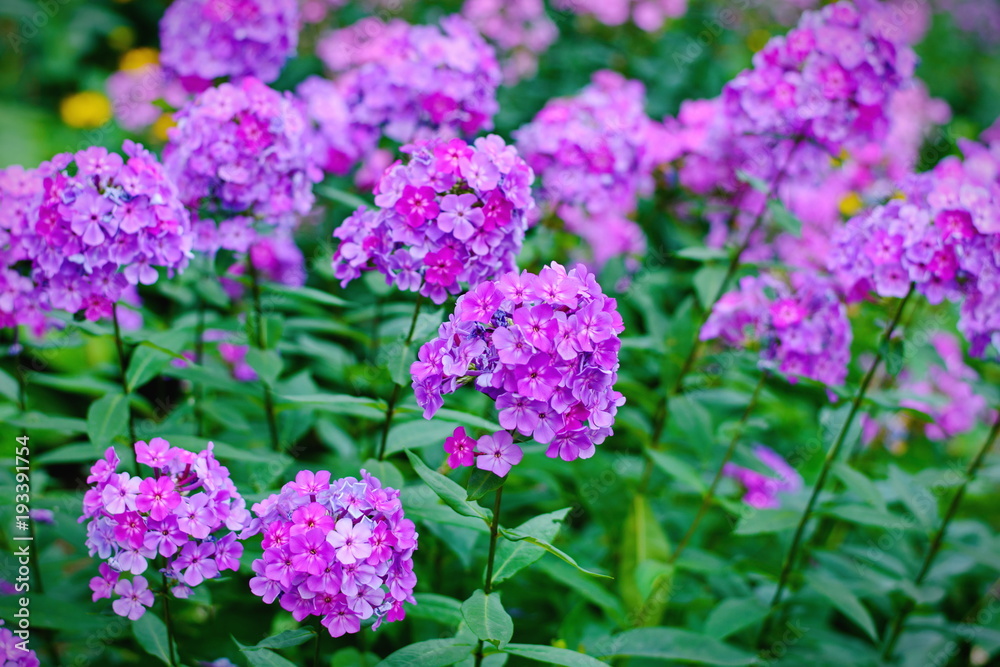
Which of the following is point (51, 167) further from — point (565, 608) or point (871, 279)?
point (871, 279)

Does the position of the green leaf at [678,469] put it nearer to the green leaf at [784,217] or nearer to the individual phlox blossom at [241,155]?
the green leaf at [784,217]

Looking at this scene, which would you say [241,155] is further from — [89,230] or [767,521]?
[767,521]

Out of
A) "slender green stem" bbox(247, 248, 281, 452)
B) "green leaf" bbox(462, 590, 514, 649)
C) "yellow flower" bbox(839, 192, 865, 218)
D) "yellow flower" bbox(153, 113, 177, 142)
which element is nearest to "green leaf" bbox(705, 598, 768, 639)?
"green leaf" bbox(462, 590, 514, 649)

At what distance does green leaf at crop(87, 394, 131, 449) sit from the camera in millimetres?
2408

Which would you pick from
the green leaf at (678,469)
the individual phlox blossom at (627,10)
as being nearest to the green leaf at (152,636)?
the green leaf at (678,469)

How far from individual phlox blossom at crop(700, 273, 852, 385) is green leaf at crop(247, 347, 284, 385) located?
5.66ft

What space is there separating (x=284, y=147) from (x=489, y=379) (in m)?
1.47

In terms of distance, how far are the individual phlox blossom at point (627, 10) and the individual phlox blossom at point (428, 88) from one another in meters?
3.62

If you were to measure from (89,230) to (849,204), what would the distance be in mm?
5200

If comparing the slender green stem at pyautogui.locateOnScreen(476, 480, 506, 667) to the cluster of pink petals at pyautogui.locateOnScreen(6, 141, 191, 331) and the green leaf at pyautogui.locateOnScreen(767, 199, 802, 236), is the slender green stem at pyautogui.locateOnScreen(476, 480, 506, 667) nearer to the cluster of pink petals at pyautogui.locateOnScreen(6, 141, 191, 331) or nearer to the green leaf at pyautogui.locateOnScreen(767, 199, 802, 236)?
the cluster of pink petals at pyautogui.locateOnScreen(6, 141, 191, 331)

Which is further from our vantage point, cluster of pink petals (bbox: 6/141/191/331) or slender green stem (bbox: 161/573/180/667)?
cluster of pink petals (bbox: 6/141/191/331)

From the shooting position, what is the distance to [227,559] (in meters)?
2.02

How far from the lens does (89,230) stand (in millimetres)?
2285

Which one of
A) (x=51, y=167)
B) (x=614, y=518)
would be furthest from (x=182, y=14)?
(x=614, y=518)
